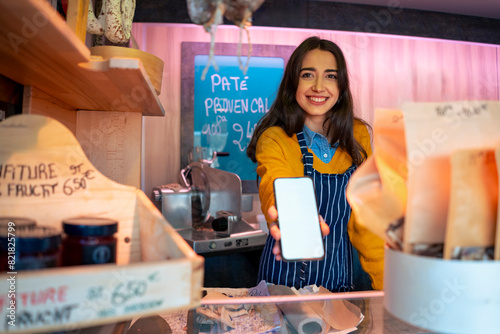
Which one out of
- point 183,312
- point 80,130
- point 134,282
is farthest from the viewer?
point 80,130

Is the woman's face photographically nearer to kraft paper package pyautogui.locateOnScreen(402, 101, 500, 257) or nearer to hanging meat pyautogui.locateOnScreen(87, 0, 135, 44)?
hanging meat pyautogui.locateOnScreen(87, 0, 135, 44)

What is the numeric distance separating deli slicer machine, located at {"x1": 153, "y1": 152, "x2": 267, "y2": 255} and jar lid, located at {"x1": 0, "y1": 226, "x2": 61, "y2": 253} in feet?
6.21

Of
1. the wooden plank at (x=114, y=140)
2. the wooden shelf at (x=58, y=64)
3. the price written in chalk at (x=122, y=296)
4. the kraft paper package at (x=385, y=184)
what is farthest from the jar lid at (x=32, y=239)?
the wooden plank at (x=114, y=140)

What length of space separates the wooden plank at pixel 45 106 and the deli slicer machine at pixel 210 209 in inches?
48.5

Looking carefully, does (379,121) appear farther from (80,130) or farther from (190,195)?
(190,195)

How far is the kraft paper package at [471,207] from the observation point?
18.6 inches

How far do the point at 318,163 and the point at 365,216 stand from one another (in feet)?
3.56

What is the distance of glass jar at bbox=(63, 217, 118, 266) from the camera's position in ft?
1.79

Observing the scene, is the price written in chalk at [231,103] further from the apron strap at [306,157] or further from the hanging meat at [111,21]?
the hanging meat at [111,21]

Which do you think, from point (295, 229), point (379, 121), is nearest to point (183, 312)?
point (295, 229)

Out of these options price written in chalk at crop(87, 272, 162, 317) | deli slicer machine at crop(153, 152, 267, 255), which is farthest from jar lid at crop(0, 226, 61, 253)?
deli slicer machine at crop(153, 152, 267, 255)

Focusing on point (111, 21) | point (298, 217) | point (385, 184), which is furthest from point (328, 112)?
point (385, 184)

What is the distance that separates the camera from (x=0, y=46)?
0.68 meters

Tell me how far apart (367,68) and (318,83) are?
6.49ft
